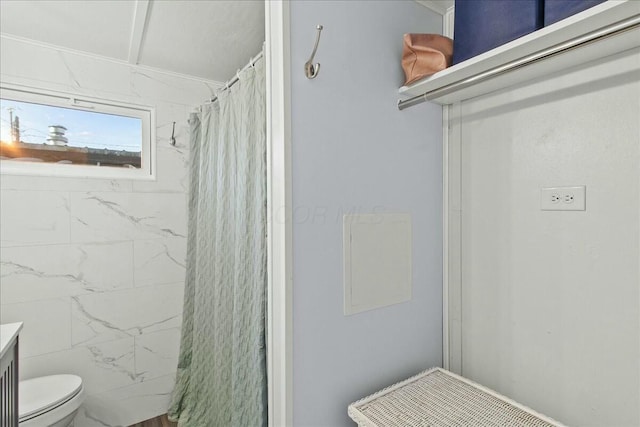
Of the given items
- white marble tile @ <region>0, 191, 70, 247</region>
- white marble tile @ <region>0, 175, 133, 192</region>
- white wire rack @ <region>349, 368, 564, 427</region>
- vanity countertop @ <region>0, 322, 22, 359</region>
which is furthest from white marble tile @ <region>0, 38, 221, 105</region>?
white wire rack @ <region>349, 368, 564, 427</region>

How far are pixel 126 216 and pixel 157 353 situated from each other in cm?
93

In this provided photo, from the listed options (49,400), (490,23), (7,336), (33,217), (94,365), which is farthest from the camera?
(94,365)

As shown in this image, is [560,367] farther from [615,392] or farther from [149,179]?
[149,179]

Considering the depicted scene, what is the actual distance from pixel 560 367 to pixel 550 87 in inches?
36.8

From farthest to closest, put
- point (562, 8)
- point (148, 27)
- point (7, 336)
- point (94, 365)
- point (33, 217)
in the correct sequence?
point (94, 365)
point (33, 217)
point (148, 27)
point (7, 336)
point (562, 8)

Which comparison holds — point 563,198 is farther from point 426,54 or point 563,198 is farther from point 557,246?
point 426,54

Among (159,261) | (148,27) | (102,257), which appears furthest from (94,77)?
(159,261)

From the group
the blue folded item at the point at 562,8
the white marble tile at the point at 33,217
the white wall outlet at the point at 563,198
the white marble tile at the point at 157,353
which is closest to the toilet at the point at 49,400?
the white marble tile at the point at 157,353

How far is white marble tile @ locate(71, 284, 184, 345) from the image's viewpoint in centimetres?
189

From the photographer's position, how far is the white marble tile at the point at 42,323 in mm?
1731

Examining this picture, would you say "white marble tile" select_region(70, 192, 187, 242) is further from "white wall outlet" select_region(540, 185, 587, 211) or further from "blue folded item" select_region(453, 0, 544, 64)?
"white wall outlet" select_region(540, 185, 587, 211)

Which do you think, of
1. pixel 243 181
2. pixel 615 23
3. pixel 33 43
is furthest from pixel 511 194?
pixel 33 43

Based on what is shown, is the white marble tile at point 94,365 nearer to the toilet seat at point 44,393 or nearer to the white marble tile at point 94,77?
the toilet seat at point 44,393

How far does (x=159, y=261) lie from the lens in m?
2.12
